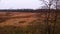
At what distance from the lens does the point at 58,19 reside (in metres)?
7.96

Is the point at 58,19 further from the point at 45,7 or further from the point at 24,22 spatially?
the point at 24,22

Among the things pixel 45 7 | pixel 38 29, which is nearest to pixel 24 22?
pixel 38 29

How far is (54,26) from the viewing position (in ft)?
24.8

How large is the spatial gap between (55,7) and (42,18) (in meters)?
1.04

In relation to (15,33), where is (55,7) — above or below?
above

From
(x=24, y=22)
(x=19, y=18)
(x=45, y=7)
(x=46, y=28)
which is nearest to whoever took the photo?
(x=45, y=7)

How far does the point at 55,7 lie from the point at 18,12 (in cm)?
318

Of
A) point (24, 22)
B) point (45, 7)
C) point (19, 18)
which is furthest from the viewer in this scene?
point (19, 18)

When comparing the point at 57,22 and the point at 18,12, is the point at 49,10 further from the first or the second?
the point at 18,12

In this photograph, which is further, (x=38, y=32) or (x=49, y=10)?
(x=38, y=32)

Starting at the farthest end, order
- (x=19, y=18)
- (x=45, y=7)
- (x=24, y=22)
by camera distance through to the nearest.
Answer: (x=19, y=18)
(x=24, y=22)
(x=45, y=7)

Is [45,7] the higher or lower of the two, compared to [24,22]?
higher

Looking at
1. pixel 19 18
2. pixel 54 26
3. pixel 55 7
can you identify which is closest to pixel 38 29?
pixel 54 26

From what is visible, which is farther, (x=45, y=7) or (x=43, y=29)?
(x=43, y=29)
